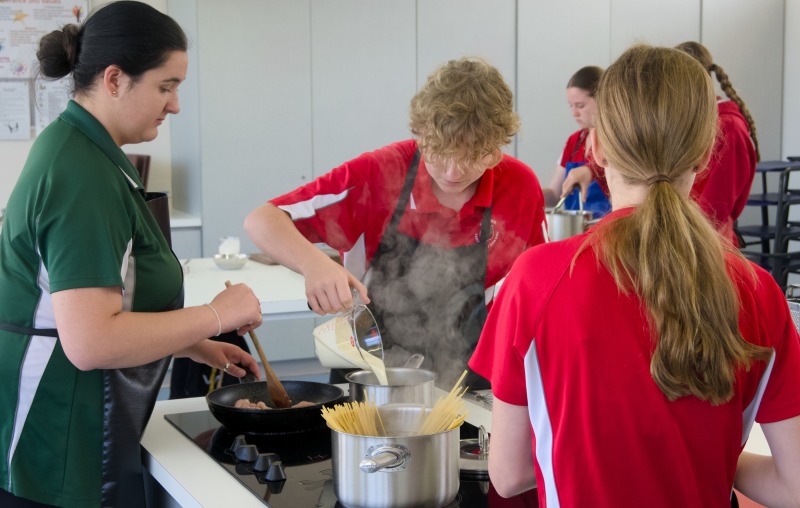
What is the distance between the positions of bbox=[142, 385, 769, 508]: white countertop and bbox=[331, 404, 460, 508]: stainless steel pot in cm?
17

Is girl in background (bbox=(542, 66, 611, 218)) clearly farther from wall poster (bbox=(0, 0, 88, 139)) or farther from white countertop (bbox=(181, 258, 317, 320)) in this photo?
wall poster (bbox=(0, 0, 88, 139))

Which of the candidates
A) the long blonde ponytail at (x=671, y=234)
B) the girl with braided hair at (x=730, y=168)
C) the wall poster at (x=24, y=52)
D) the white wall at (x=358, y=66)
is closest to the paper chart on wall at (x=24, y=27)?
the wall poster at (x=24, y=52)

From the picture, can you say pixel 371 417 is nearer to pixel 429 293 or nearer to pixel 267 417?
pixel 267 417

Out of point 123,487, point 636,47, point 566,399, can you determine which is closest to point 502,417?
point 566,399

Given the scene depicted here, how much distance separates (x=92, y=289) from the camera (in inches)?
51.6

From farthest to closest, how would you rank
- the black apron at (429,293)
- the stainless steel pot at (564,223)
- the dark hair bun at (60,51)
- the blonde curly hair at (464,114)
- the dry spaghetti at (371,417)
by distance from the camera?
the stainless steel pot at (564,223), the black apron at (429,293), the blonde curly hair at (464,114), the dark hair bun at (60,51), the dry spaghetti at (371,417)

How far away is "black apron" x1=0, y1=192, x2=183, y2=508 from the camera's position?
144cm

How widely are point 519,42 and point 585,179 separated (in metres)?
2.38

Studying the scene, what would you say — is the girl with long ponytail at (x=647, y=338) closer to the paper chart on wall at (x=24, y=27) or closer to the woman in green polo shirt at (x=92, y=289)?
the woman in green polo shirt at (x=92, y=289)

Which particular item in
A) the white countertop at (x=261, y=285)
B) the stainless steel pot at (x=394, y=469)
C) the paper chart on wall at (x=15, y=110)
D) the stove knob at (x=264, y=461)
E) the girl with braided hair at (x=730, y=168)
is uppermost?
the paper chart on wall at (x=15, y=110)

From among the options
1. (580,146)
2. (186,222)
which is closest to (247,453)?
(580,146)

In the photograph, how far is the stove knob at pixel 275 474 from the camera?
1.36m

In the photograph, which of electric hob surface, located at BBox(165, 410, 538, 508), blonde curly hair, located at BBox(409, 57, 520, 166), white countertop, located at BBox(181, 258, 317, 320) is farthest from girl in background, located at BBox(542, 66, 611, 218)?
electric hob surface, located at BBox(165, 410, 538, 508)

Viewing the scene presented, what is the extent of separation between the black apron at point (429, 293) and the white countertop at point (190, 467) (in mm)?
256
